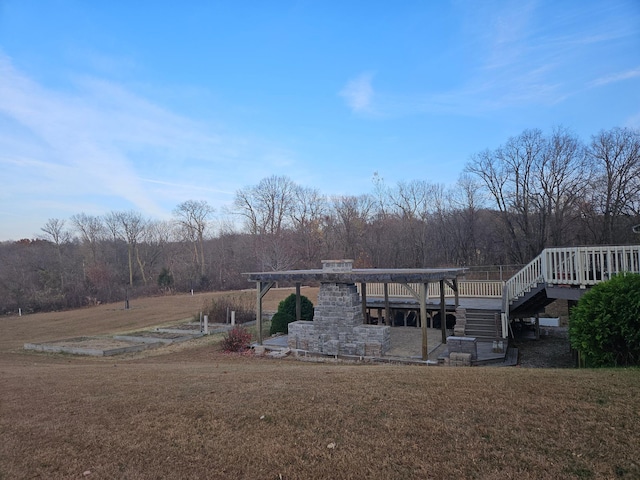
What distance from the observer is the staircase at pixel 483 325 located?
13.3 meters

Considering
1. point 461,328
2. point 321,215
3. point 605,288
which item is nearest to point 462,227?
point 321,215

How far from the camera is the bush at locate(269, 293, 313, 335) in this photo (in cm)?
1623

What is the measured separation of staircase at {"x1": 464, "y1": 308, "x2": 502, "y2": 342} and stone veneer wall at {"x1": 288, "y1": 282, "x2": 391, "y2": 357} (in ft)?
11.1

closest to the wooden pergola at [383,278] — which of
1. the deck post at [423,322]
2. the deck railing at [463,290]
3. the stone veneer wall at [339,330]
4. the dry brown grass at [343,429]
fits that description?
the deck post at [423,322]

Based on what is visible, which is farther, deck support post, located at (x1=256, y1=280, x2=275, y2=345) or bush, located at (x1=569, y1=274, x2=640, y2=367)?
deck support post, located at (x1=256, y1=280, x2=275, y2=345)

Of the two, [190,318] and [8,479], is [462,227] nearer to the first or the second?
[190,318]

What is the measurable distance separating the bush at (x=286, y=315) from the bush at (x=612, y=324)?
1106cm

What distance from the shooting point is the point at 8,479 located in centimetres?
331

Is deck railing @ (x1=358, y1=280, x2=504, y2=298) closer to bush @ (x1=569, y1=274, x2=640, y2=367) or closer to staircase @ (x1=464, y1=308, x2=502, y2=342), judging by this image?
staircase @ (x1=464, y1=308, x2=502, y2=342)

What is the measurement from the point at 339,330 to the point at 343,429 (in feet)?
28.5

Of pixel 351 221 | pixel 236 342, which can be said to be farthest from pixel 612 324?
pixel 351 221

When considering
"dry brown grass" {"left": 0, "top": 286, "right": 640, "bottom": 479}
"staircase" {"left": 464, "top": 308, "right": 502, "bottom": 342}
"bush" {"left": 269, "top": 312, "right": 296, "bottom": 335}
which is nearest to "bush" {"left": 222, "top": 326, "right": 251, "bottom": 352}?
"bush" {"left": 269, "top": 312, "right": 296, "bottom": 335}

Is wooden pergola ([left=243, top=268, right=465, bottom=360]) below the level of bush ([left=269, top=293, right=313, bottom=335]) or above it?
above

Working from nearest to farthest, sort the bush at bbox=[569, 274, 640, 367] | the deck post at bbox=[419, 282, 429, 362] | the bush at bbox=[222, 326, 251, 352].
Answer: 1. the bush at bbox=[569, 274, 640, 367]
2. the deck post at bbox=[419, 282, 429, 362]
3. the bush at bbox=[222, 326, 251, 352]
